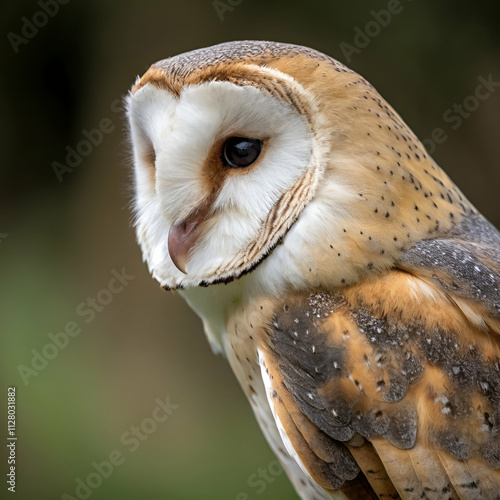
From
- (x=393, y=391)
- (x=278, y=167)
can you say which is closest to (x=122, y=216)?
(x=278, y=167)

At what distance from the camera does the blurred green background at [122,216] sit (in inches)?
145

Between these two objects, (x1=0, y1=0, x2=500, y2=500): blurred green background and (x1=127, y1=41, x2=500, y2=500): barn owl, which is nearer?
(x1=127, y1=41, x2=500, y2=500): barn owl

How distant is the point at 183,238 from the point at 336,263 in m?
0.33

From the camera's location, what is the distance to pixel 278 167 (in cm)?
133

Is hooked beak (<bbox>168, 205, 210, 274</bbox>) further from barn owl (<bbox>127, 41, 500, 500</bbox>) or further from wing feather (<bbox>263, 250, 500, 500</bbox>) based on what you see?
wing feather (<bbox>263, 250, 500, 500</bbox>)

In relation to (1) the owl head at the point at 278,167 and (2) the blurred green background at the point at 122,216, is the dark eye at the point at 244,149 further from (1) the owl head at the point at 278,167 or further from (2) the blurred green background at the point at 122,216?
(2) the blurred green background at the point at 122,216

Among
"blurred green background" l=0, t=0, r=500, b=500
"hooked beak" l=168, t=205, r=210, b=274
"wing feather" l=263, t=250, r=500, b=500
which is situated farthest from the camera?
"blurred green background" l=0, t=0, r=500, b=500

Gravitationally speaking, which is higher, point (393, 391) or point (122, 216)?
point (393, 391)

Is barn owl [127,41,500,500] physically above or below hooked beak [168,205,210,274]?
above

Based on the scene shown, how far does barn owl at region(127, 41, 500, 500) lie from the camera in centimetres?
130

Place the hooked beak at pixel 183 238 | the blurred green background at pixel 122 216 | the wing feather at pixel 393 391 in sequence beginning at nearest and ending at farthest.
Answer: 1. the wing feather at pixel 393 391
2. the hooked beak at pixel 183 238
3. the blurred green background at pixel 122 216

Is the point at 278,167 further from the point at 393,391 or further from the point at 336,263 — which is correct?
the point at 393,391

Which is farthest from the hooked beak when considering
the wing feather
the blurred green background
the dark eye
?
the blurred green background

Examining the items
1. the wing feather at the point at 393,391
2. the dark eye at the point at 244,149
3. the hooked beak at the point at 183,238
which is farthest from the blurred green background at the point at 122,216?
the dark eye at the point at 244,149
